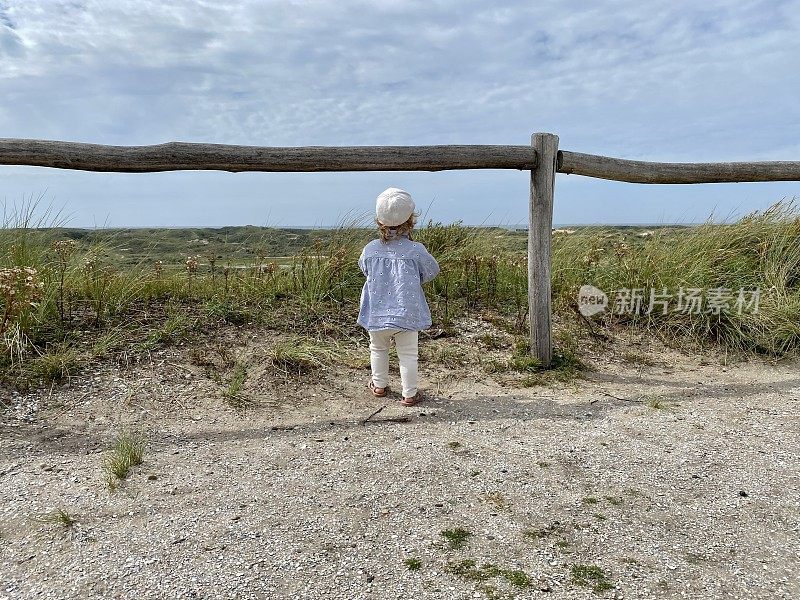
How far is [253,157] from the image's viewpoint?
4.15m

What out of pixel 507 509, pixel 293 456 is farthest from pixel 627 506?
pixel 293 456

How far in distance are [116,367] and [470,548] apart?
3.03 metres

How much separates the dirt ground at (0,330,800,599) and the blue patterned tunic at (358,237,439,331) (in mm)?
585

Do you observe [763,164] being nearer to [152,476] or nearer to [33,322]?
[152,476]

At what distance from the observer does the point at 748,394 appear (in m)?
4.52

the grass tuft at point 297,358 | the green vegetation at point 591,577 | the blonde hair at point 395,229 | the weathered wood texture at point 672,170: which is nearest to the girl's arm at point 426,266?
the blonde hair at point 395,229

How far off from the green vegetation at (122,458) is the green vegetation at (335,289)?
3.74 ft

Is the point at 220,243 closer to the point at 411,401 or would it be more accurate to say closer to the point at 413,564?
the point at 411,401

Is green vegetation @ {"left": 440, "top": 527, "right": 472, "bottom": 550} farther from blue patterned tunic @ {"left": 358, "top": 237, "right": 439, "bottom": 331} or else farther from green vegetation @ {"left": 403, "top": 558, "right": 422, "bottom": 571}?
blue patterned tunic @ {"left": 358, "top": 237, "right": 439, "bottom": 331}

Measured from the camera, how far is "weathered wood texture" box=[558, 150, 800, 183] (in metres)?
4.79

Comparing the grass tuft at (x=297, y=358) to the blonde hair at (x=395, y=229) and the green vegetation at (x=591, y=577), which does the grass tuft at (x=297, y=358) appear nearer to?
the blonde hair at (x=395, y=229)

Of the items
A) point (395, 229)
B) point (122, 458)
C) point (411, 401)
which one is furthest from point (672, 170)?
point (122, 458)

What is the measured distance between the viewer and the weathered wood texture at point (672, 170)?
4.79 metres

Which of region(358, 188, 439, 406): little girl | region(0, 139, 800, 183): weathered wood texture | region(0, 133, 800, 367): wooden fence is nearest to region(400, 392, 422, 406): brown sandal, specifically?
region(358, 188, 439, 406): little girl
